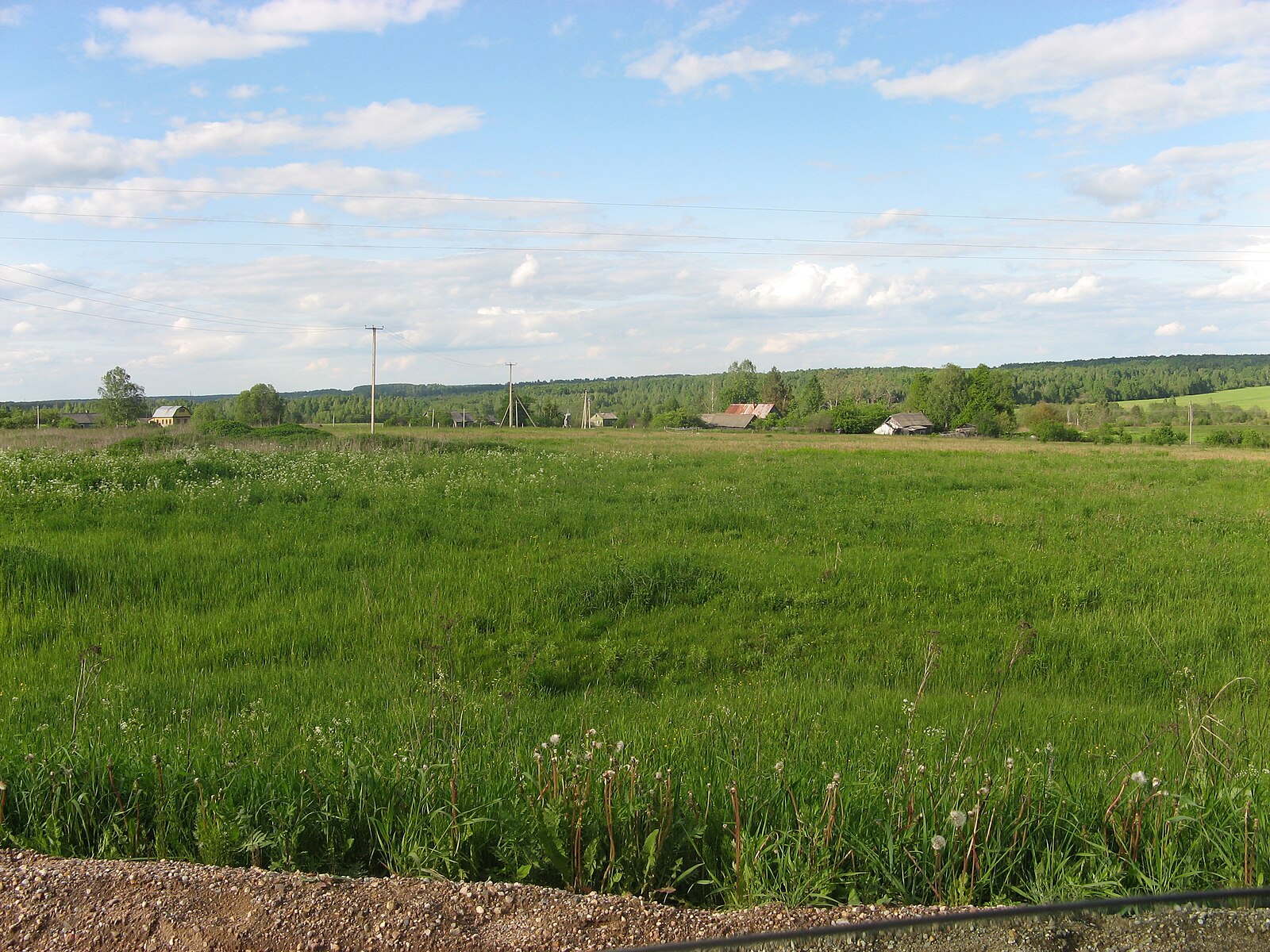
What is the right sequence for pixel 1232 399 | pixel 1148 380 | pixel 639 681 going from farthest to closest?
1. pixel 1148 380
2. pixel 1232 399
3. pixel 639 681

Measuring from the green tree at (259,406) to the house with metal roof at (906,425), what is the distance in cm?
6291

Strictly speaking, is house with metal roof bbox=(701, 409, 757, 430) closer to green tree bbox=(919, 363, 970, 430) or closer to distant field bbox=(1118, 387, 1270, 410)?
green tree bbox=(919, 363, 970, 430)

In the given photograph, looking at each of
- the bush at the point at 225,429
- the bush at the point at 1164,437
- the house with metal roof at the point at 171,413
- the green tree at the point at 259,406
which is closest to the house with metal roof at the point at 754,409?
the bush at the point at 1164,437

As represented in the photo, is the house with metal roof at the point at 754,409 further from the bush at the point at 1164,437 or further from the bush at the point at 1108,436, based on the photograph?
the bush at the point at 1108,436

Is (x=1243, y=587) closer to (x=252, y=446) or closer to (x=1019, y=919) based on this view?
(x=1019, y=919)

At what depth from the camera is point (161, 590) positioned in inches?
406

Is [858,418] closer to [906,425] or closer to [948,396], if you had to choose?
[906,425]

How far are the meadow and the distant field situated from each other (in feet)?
366

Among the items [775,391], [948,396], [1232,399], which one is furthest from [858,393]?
[1232,399]

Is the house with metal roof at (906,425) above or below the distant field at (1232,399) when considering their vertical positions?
below

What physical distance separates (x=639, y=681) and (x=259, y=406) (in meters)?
77.4

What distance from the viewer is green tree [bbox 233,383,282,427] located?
76.5 meters

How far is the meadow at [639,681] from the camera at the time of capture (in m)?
3.71

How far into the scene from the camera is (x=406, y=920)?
3004 millimetres
